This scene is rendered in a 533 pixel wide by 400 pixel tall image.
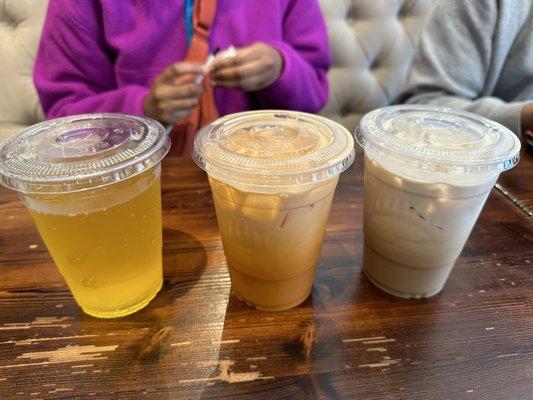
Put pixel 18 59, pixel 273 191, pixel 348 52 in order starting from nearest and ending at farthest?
pixel 273 191 → pixel 18 59 → pixel 348 52

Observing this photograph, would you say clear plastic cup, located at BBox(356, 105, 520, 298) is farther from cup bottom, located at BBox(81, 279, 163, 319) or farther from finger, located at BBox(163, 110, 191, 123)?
finger, located at BBox(163, 110, 191, 123)

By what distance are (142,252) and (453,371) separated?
15.2 inches

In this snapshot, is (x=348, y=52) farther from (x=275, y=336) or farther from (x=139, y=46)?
(x=275, y=336)

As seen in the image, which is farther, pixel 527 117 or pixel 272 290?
pixel 527 117

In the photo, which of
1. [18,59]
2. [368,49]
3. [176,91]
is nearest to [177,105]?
[176,91]

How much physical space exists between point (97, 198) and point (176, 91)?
0.42 m

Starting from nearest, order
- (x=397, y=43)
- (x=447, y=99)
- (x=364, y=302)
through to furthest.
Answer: (x=364, y=302), (x=447, y=99), (x=397, y=43)

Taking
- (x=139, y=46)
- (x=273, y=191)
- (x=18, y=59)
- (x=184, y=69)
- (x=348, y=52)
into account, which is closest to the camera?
(x=273, y=191)

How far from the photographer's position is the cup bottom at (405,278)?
0.53 metres

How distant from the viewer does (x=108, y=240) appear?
0.46 meters

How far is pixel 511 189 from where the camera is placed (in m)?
0.75

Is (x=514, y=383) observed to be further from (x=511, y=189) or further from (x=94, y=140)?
(x=94, y=140)

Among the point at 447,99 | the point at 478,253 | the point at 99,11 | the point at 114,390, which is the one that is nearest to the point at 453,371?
the point at 478,253

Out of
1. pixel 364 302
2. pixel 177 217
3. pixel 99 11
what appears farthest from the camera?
pixel 99 11
